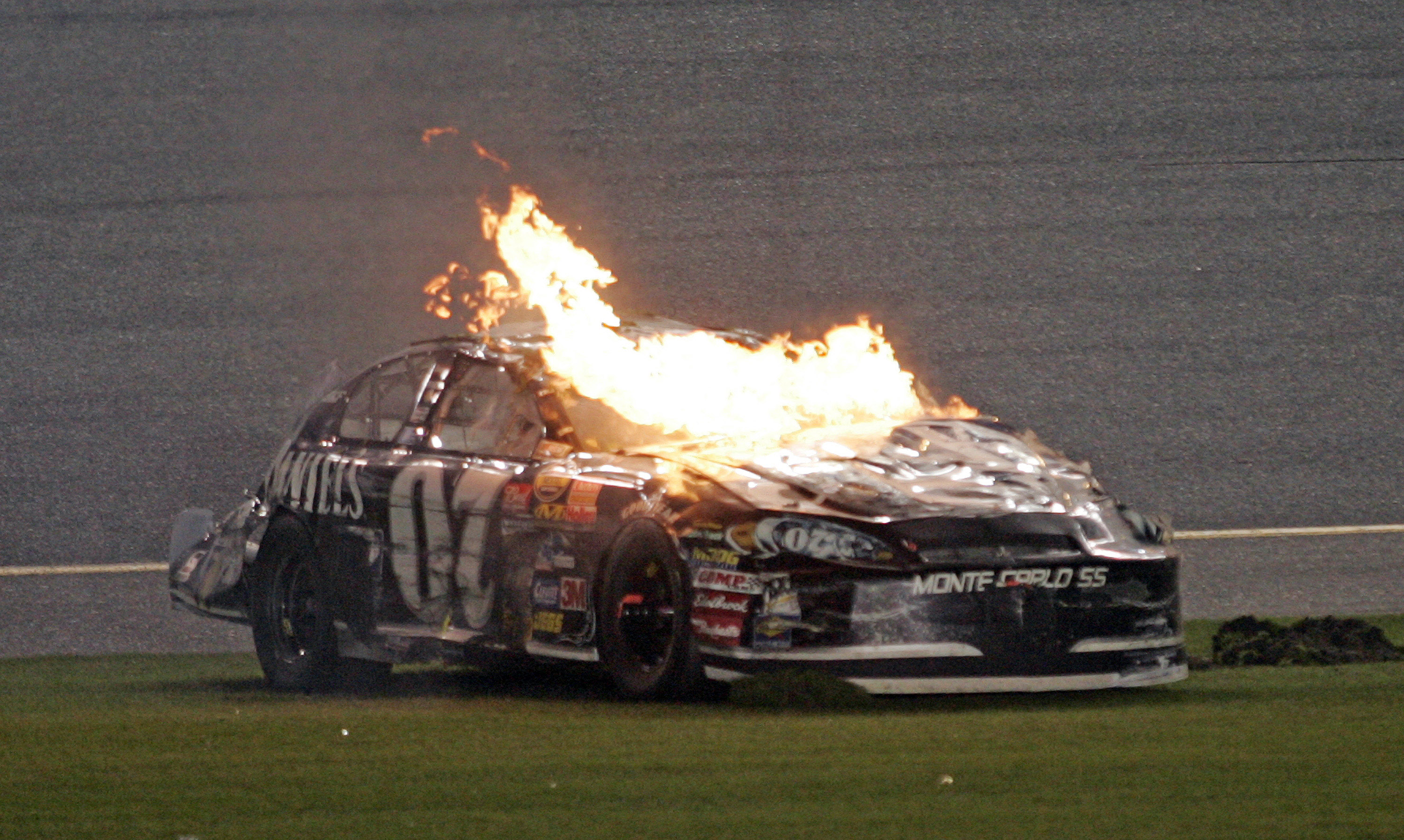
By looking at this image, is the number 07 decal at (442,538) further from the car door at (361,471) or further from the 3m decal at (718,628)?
the 3m decal at (718,628)

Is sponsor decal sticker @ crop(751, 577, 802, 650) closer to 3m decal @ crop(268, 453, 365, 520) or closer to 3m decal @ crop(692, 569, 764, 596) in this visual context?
3m decal @ crop(692, 569, 764, 596)

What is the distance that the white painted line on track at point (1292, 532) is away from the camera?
12.7 metres

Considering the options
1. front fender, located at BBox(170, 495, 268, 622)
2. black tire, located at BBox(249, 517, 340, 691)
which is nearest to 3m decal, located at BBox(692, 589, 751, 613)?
black tire, located at BBox(249, 517, 340, 691)

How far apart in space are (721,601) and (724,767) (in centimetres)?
118

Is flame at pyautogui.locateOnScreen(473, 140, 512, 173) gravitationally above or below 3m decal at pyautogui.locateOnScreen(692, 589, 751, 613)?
above

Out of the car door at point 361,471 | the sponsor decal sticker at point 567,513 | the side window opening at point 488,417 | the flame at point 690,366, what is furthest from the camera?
the car door at point 361,471

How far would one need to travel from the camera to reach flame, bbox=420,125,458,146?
11539 mm

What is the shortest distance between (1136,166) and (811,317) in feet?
8.09

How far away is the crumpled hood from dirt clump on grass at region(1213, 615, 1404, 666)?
5.15ft

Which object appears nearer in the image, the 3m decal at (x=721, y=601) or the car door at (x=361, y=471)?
the 3m decal at (x=721, y=601)

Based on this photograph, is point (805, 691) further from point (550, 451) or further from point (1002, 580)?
point (550, 451)

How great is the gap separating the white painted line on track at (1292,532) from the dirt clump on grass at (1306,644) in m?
4.00

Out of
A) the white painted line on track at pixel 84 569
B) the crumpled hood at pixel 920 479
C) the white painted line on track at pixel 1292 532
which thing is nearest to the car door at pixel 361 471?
the crumpled hood at pixel 920 479

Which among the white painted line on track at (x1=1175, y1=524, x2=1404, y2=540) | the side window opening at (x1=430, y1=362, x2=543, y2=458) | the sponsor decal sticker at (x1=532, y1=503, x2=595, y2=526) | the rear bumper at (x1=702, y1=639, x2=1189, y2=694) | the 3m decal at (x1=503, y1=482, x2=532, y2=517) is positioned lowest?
the rear bumper at (x1=702, y1=639, x2=1189, y2=694)
